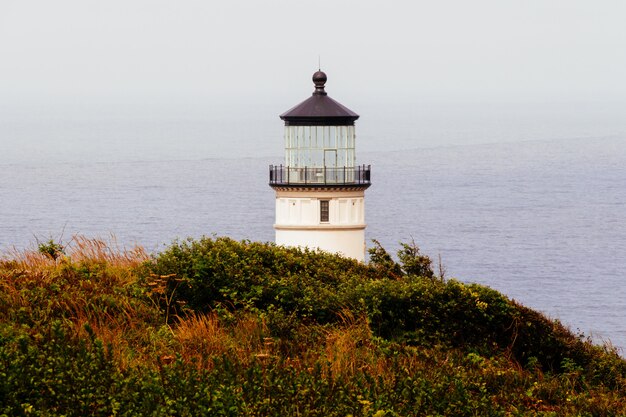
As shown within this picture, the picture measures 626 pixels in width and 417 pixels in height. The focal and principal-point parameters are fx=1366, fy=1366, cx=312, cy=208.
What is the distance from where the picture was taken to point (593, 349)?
51.9ft

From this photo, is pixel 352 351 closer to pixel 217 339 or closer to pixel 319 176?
pixel 217 339

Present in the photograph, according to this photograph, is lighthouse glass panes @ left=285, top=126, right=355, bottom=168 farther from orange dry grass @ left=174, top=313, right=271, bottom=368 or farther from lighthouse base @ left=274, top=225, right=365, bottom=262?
orange dry grass @ left=174, top=313, right=271, bottom=368

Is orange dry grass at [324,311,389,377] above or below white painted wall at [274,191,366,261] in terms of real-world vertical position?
above

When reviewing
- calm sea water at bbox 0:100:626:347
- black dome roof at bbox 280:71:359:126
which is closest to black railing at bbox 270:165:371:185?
black dome roof at bbox 280:71:359:126

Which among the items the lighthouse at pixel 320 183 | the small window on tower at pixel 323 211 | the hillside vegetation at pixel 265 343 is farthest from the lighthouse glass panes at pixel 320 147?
the hillside vegetation at pixel 265 343

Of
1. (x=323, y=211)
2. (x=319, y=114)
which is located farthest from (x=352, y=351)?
(x=319, y=114)

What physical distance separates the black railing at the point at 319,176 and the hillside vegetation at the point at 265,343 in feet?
72.5

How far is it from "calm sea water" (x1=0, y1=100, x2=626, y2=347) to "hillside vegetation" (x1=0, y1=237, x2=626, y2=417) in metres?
31.1

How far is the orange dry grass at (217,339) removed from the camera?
12.6 metres

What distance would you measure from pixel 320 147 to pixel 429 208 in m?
80.5

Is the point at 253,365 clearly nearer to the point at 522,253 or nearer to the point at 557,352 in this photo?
the point at 557,352

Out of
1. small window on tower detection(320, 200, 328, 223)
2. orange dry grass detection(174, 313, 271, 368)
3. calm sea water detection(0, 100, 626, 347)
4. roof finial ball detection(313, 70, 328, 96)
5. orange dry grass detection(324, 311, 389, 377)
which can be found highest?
roof finial ball detection(313, 70, 328, 96)

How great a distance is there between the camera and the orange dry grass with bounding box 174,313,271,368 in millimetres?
12648

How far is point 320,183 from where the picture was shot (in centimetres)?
3984
